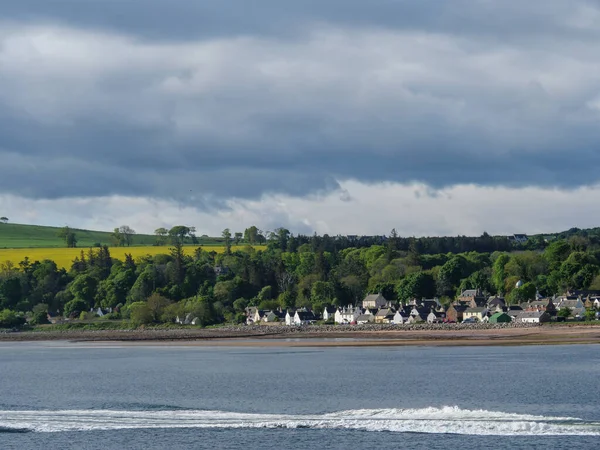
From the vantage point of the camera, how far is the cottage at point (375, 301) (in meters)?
164

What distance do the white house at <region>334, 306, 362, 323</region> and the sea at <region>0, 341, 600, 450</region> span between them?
77.3 meters

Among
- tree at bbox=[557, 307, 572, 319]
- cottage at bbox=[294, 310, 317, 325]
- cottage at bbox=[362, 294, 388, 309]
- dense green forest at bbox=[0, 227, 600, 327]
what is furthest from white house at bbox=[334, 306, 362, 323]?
tree at bbox=[557, 307, 572, 319]

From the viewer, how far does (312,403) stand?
152 ft

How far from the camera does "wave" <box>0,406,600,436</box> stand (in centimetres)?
3669

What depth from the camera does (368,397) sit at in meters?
48.3

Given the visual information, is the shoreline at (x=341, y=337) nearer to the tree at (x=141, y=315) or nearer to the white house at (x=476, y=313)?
the tree at (x=141, y=315)

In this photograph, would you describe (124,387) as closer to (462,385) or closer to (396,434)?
(462,385)

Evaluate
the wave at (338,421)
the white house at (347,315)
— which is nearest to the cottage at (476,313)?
the white house at (347,315)

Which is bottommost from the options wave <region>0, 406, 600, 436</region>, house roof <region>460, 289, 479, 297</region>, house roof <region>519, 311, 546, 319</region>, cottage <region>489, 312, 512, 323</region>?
cottage <region>489, 312, 512, 323</region>

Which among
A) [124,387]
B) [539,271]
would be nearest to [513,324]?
[539,271]

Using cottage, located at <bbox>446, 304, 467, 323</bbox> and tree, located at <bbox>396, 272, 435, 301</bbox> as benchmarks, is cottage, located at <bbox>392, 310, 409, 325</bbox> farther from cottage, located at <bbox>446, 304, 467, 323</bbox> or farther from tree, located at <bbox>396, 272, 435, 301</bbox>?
tree, located at <bbox>396, 272, 435, 301</bbox>

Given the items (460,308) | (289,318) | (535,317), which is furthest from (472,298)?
(289,318)

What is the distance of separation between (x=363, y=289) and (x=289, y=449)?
14924 centimetres

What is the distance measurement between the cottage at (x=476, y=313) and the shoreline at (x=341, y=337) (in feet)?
57.6
